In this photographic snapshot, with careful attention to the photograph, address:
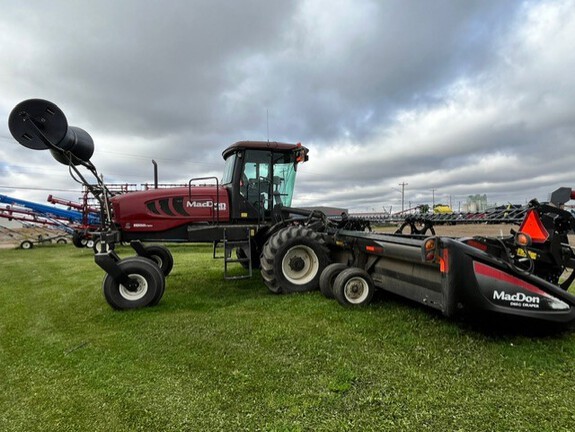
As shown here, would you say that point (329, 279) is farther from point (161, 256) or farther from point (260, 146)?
point (161, 256)

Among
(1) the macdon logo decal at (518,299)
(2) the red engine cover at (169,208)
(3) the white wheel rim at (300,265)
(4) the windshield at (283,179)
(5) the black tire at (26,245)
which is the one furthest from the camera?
(5) the black tire at (26,245)

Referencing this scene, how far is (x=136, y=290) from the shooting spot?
5.21m

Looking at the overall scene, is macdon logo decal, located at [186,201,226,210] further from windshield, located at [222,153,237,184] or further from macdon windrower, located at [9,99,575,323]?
windshield, located at [222,153,237,184]

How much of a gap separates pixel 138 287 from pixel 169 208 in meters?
1.61

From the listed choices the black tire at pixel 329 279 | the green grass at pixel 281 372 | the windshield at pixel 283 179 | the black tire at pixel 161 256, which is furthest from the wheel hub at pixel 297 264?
the black tire at pixel 161 256

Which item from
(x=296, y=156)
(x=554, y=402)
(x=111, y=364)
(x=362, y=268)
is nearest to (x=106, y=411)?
(x=111, y=364)

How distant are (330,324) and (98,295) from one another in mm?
4292

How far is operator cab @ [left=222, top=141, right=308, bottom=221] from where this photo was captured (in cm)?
658

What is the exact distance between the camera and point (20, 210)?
20016 millimetres

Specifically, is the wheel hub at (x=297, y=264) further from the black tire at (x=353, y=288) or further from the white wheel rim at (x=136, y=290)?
the white wheel rim at (x=136, y=290)

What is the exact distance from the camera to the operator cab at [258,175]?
658 cm

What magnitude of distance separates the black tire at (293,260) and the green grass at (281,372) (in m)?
0.94

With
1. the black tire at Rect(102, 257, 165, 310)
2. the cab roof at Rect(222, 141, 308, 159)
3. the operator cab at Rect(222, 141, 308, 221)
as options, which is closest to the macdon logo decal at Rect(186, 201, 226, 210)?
the operator cab at Rect(222, 141, 308, 221)

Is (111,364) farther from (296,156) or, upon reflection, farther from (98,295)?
(296,156)
